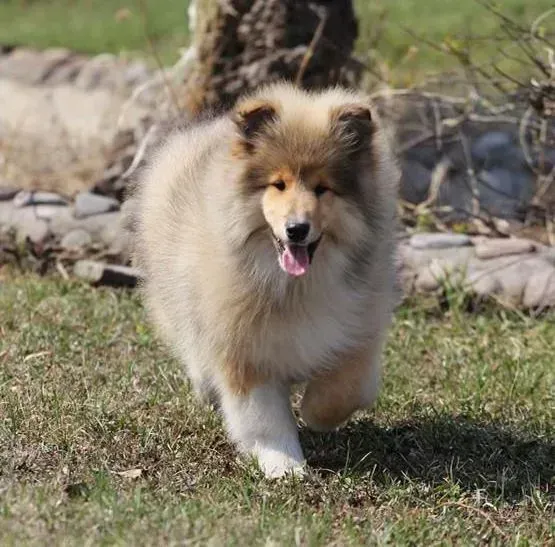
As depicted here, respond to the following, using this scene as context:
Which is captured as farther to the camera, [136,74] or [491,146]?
[136,74]

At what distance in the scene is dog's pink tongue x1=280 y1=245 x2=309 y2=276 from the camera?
4.44 meters

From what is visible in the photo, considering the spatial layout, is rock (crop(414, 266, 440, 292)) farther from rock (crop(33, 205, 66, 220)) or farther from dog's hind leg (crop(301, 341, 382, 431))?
dog's hind leg (crop(301, 341, 382, 431))

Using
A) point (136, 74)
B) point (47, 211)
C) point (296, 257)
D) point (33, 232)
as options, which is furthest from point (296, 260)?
point (136, 74)

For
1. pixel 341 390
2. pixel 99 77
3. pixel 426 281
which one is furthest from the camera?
pixel 99 77

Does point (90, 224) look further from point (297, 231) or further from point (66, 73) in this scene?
point (66, 73)

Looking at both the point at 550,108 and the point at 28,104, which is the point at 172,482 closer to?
the point at 550,108

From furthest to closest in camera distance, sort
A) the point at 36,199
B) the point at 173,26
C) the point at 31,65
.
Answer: the point at 173,26 → the point at 31,65 → the point at 36,199

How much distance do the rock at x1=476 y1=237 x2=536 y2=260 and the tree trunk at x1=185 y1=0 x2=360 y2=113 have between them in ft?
6.37

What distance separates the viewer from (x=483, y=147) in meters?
10.5

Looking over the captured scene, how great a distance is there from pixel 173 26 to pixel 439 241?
11801 mm

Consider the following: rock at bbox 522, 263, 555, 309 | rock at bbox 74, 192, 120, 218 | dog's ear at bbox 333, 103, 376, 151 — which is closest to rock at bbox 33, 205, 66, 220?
rock at bbox 74, 192, 120, 218

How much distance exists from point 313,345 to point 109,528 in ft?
3.94

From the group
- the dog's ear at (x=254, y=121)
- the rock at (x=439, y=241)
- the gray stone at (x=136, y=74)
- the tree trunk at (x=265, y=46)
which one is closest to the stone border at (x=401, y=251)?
the rock at (x=439, y=241)

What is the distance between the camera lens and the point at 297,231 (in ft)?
14.2
